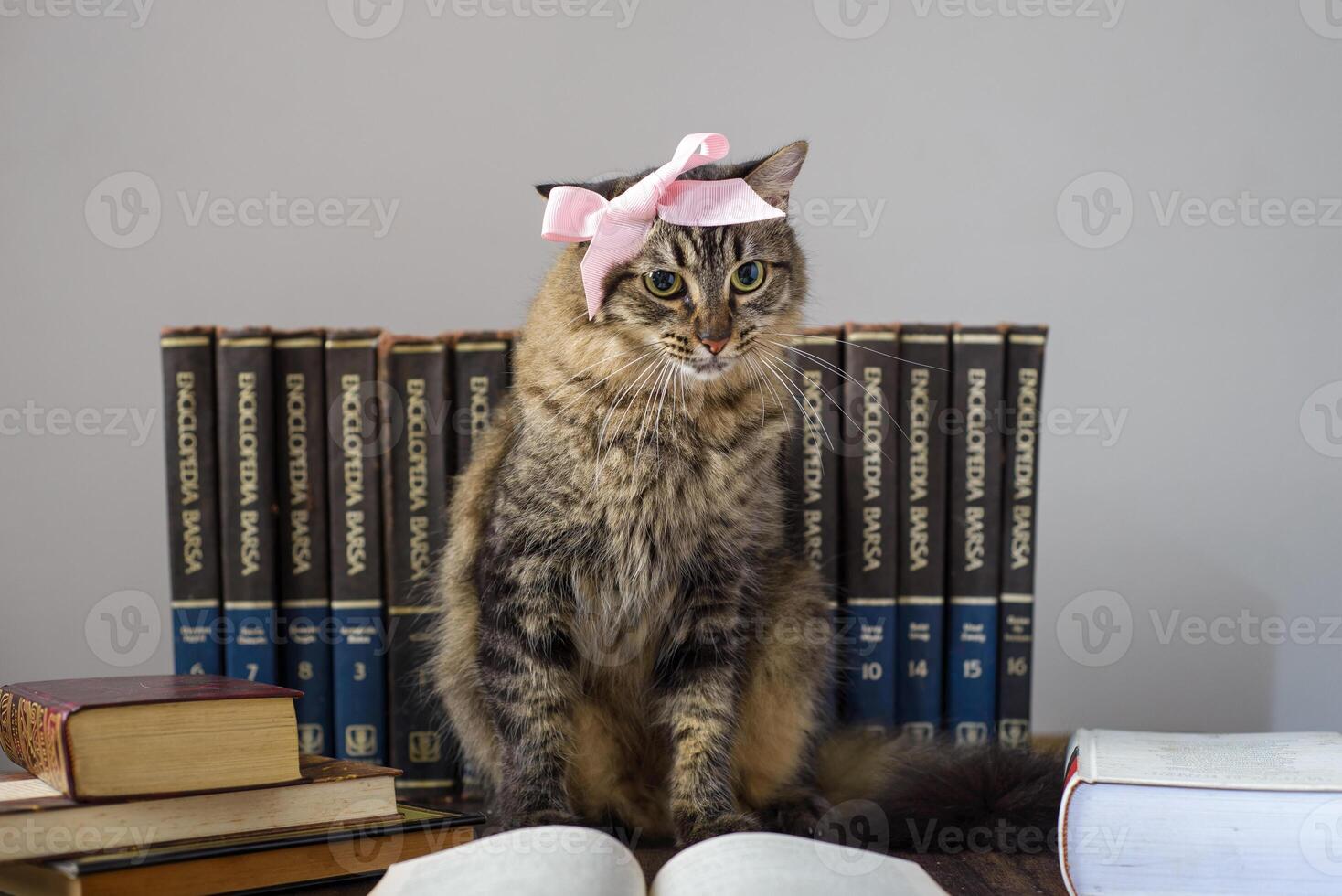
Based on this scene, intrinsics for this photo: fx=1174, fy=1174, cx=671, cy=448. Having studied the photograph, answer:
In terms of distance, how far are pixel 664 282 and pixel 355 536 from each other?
1.50 feet

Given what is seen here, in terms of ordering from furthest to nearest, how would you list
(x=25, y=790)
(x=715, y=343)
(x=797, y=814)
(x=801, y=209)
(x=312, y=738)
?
(x=801, y=209) → (x=312, y=738) → (x=797, y=814) → (x=715, y=343) → (x=25, y=790)

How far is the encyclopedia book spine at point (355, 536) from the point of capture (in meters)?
1.27

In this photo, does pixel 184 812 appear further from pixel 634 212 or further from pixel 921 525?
pixel 921 525

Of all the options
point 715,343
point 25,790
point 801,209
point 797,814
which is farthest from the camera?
point 801,209

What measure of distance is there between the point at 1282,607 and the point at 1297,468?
190 mm

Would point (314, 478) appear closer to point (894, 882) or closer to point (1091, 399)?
point (894, 882)

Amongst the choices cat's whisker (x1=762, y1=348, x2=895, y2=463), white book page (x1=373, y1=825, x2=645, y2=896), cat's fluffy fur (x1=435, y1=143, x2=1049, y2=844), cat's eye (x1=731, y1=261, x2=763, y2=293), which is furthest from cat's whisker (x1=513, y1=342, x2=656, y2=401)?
white book page (x1=373, y1=825, x2=645, y2=896)

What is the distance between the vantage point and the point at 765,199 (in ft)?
3.79

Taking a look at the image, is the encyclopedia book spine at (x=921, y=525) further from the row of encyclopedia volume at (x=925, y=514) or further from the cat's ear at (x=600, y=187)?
the cat's ear at (x=600, y=187)

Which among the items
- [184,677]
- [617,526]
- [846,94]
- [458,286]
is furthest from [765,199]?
[184,677]

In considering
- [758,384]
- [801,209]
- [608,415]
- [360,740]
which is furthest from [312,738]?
[801,209]

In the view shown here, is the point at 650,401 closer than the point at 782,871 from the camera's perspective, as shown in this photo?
No

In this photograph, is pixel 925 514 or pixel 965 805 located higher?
pixel 925 514

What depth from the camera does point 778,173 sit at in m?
1.13
